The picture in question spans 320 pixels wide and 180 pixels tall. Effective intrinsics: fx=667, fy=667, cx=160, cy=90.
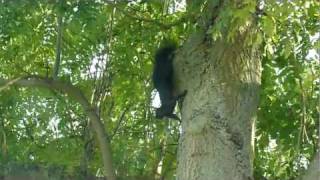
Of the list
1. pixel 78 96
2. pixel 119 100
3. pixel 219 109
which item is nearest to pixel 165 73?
pixel 219 109

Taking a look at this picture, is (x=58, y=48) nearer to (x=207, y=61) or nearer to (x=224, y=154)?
(x=207, y=61)

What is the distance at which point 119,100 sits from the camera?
5.97 metres

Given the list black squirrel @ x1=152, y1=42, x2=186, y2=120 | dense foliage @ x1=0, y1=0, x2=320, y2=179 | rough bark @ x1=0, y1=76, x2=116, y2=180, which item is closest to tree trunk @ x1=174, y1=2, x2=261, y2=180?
black squirrel @ x1=152, y1=42, x2=186, y2=120

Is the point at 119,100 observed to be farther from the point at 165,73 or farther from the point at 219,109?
the point at 219,109

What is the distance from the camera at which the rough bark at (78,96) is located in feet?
14.9

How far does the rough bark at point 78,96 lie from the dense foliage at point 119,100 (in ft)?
1.39

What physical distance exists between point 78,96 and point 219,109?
1.36m

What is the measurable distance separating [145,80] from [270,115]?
113 cm

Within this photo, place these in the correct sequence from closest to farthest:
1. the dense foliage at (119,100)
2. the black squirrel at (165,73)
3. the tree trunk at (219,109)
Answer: the tree trunk at (219,109)
the black squirrel at (165,73)
the dense foliage at (119,100)

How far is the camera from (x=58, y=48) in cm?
481

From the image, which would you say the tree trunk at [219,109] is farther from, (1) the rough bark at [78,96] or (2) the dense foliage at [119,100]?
(1) the rough bark at [78,96]

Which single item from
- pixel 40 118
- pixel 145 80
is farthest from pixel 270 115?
pixel 40 118

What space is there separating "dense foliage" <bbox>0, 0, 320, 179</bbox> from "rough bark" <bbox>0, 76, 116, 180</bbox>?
43 centimetres

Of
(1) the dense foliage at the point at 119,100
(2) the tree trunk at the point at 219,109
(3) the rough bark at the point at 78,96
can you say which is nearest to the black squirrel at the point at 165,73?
(2) the tree trunk at the point at 219,109
